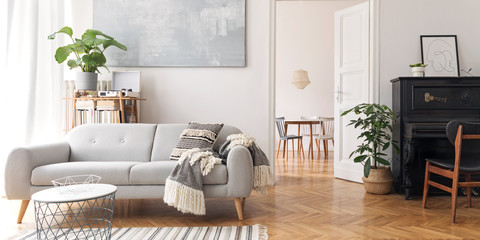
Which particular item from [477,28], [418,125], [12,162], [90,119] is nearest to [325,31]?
[477,28]

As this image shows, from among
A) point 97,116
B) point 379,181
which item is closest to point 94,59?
point 97,116

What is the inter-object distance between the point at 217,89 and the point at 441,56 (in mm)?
2718

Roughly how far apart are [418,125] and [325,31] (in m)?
5.41

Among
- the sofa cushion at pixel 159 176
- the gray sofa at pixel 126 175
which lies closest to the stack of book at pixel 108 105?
the gray sofa at pixel 126 175

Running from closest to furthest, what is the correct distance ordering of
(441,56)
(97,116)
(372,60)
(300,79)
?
(97,116), (441,56), (372,60), (300,79)

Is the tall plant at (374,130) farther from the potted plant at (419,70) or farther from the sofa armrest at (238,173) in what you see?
the sofa armrest at (238,173)

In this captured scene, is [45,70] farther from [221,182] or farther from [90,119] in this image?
[221,182]

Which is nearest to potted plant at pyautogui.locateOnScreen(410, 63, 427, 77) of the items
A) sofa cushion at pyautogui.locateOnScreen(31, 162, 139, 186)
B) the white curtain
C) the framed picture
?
the framed picture

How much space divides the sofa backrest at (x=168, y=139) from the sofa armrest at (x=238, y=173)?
65 centimetres

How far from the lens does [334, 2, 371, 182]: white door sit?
178 inches

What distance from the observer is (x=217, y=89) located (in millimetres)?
4539

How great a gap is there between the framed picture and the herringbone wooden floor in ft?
4.88

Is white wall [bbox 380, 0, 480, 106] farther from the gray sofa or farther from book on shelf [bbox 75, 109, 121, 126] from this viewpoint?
book on shelf [bbox 75, 109, 121, 126]

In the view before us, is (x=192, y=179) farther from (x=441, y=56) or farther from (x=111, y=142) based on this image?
(x=441, y=56)
